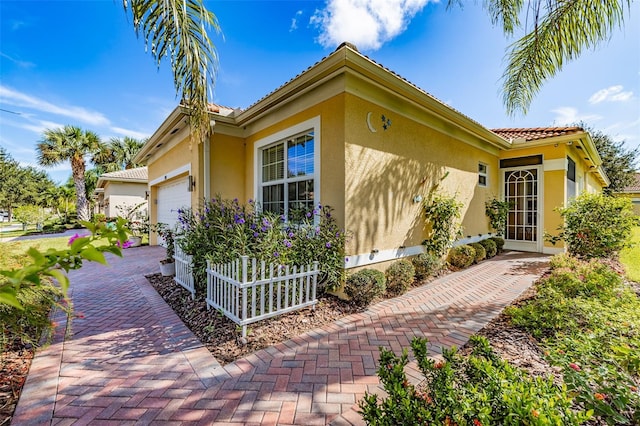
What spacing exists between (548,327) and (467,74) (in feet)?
24.0

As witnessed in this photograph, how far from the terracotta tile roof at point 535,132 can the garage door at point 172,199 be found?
483 inches

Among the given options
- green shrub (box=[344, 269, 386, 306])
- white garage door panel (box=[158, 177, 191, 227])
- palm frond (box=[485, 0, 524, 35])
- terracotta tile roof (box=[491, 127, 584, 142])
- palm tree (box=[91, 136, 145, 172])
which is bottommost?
green shrub (box=[344, 269, 386, 306])

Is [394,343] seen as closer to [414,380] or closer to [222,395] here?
[414,380]

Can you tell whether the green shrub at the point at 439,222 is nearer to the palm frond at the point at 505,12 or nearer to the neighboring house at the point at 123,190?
the palm frond at the point at 505,12

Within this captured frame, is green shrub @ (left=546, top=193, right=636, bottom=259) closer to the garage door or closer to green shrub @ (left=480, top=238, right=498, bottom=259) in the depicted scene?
green shrub @ (left=480, top=238, right=498, bottom=259)

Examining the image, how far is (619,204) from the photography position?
23.4 ft

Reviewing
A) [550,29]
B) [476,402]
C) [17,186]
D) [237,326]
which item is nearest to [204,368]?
[237,326]

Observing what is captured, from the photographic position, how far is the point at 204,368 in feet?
9.95

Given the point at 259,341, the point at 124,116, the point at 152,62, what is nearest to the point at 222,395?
the point at 259,341

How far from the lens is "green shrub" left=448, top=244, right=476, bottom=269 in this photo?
771 cm

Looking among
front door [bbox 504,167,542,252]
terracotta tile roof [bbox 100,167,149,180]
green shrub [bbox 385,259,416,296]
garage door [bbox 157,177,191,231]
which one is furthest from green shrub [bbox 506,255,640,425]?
terracotta tile roof [bbox 100,167,149,180]

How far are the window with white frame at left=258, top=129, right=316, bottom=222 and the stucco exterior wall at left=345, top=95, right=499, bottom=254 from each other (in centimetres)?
102

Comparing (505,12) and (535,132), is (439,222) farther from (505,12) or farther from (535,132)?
(535,132)

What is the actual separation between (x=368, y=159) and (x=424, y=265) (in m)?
3.03
